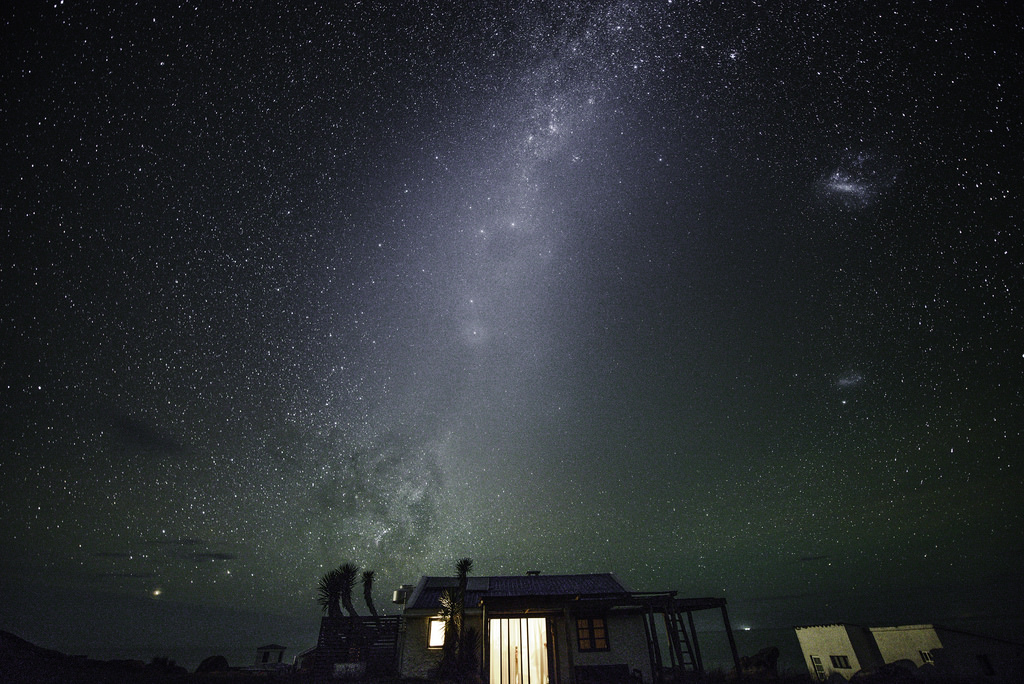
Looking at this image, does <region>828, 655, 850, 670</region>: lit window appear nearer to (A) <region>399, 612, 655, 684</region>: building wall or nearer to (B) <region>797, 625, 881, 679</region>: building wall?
(B) <region>797, 625, 881, 679</region>: building wall

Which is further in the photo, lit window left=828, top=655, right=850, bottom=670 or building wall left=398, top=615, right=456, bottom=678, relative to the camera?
lit window left=828, top=655, right=850, bottom=670

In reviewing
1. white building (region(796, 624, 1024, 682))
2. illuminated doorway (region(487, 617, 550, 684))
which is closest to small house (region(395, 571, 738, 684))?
illuminated doorway (region(487, 617, 550, 684))

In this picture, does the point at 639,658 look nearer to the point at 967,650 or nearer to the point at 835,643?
the point at 835,643

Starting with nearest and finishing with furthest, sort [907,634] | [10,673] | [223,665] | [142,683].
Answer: [142,683] < [10,673] < [223,665] < [907,634]

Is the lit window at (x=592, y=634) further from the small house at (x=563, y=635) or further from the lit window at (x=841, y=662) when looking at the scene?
the lit window at (x=841, y=662)

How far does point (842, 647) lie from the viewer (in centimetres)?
2853

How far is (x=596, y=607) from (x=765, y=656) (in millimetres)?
18124

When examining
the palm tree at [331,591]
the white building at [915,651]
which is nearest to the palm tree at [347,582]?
the palm tree at [331,591]

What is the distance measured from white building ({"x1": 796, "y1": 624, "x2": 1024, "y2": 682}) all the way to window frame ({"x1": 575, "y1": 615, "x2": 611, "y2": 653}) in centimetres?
1816

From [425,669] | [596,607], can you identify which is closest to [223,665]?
[425,669]

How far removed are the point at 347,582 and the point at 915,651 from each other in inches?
1408

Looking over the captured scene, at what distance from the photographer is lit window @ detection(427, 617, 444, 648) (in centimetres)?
2008

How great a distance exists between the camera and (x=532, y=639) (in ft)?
67.6

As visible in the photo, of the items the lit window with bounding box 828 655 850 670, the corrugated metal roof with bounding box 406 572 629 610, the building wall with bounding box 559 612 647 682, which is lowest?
the lit window with bounding box 828 655 850 670
